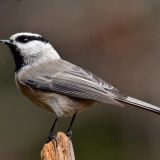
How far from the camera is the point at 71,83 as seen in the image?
6.57m

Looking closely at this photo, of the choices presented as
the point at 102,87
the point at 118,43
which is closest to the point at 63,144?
the point at 102,87

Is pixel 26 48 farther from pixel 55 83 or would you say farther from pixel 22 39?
pixel 55 83

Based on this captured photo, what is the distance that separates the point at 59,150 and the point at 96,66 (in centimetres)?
384

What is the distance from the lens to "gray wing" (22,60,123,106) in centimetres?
641

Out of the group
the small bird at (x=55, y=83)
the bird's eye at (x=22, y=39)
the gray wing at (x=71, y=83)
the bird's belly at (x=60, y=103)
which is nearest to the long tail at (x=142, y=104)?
the small bird at (x=55, y=83)

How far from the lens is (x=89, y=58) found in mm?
9531

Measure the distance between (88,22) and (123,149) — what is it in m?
1.64

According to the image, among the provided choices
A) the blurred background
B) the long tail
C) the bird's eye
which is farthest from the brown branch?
the blurred background

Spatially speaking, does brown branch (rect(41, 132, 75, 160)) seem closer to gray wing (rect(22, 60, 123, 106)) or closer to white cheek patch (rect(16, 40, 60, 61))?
gray wing (rect(22, 60, 123, 106))

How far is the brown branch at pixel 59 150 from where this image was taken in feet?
18.6

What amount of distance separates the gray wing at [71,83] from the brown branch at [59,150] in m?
0.55

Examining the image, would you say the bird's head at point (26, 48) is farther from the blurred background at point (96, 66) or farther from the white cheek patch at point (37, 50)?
the blurred background at point (96, 66)

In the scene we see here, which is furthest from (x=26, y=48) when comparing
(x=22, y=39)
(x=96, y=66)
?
(x=96, y=66)

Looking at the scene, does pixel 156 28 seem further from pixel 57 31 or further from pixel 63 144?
pixel 63 144
